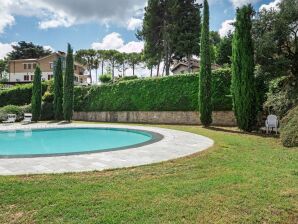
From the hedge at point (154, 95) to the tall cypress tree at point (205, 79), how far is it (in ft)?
5.58

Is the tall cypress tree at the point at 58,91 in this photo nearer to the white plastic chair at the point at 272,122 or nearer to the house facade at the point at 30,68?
the white plastic chair at the point at 272,122

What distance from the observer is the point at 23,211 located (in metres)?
4.88

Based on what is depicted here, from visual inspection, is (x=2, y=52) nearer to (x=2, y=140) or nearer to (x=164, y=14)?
(x=164, y=14)

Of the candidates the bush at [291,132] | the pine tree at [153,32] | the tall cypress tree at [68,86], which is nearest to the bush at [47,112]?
the tall cypress tree at [68,86]

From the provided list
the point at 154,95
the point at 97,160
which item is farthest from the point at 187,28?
the point at 97,160

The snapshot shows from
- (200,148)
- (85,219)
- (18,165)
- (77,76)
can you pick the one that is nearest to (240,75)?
(200,148)

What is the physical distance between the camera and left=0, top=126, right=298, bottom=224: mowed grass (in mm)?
4586

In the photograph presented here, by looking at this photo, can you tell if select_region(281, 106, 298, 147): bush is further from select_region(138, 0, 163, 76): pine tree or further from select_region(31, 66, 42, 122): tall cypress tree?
select_region(138, 0, 163, 76): pine tree

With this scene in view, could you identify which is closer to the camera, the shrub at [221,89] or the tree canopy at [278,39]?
the tree canopy at [278,39]

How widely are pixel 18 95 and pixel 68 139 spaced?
2153cm

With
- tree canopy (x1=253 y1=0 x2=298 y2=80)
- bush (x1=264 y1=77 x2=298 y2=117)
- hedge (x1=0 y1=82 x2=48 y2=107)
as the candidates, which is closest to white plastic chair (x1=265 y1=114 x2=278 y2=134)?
bush (x1=264 y1=77 x2=298 y2=117)

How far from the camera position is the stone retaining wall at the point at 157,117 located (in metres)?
20.3

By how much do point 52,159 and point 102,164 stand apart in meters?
1.69

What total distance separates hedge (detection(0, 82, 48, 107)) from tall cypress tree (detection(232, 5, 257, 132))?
956 inches
